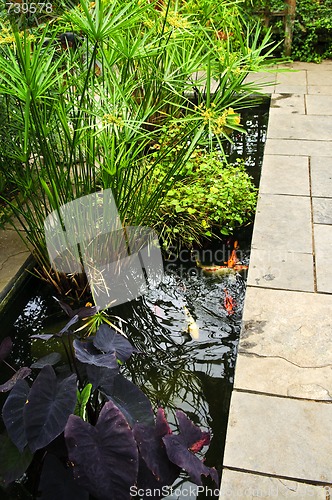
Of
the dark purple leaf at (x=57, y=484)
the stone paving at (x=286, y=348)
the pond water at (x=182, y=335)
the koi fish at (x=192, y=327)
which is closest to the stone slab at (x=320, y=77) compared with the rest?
the stone paving at (x=286, y=348)

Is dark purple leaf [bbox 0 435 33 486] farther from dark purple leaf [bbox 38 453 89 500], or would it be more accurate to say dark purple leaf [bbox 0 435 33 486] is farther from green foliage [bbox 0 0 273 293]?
green foliage [bbox 0 0 273 293]

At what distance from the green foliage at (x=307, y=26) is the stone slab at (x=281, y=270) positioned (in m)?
4.53

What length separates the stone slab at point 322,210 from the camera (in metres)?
3.25

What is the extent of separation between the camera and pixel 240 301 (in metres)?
2.78

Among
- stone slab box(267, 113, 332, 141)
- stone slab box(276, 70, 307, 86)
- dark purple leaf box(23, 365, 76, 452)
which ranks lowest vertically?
stone slab box(267, 113, 332, 141)

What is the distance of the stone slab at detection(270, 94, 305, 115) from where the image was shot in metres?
5.08

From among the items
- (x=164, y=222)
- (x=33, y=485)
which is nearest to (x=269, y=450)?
(x=33, y=485)

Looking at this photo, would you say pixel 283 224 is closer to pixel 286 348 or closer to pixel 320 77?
pixel 286 348

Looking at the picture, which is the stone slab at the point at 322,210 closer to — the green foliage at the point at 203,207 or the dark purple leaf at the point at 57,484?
the green foliage at the point at 203,207

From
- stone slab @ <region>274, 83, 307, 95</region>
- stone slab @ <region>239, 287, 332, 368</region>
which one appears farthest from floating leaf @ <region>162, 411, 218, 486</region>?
stone slab @ <region>274, 83, 307, 95</region>

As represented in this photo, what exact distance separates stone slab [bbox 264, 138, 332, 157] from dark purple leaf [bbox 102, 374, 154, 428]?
9.43ft

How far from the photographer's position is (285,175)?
383cm

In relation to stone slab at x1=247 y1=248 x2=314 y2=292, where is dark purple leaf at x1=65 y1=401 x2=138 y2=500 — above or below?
above

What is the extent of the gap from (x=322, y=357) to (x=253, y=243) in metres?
0.96
